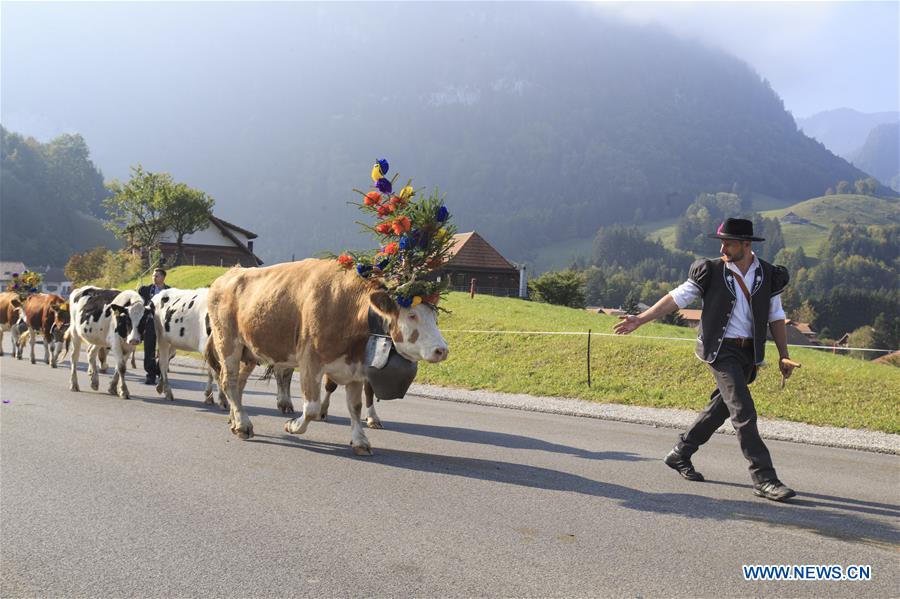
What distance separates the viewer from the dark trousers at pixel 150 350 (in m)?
13.9

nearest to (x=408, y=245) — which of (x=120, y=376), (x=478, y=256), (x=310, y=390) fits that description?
(x=310, y=390)

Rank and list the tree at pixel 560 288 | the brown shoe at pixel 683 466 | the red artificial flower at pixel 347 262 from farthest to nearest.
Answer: the tree at pixel 560 288 → the red artificial flower at pixel 347 262 → the brown shoe at pixel 683 466

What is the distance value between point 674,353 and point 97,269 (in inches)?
2690

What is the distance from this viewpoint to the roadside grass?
42.5 feet

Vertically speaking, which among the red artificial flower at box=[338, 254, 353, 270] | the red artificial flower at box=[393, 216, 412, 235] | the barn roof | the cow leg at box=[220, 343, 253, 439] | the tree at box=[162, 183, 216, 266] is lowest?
the cow leg at box=[220, 343, 253, 439]

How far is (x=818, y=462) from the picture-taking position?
8688mm

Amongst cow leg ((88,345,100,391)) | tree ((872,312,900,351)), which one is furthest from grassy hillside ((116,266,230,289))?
tree ((872,312,900,351))

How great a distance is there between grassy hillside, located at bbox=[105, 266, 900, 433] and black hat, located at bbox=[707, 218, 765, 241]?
599cm

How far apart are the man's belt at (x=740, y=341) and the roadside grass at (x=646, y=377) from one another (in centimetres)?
653

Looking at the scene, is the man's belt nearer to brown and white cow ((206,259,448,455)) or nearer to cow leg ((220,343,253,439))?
brown and white cow ((206,259,448,455))

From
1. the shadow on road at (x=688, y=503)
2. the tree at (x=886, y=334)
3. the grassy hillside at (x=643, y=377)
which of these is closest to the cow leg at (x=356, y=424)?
the shadow on road at (x=688, y=503)

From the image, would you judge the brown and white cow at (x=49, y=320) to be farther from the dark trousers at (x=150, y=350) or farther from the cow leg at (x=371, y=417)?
the cow leg at (x=371, y=417)

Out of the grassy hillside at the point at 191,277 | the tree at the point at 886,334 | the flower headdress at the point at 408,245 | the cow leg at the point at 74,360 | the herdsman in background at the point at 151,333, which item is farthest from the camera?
the tree at the point at 886,334

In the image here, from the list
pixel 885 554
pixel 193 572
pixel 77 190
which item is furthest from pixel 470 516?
pixel 77 190
